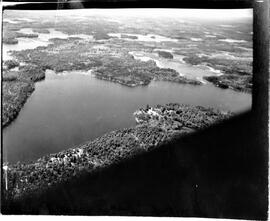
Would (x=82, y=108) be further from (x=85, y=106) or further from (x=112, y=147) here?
(x=112, y=147)

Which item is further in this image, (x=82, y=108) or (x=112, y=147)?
(x=82, y=108)

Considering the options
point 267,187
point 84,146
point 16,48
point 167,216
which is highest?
point 16,48

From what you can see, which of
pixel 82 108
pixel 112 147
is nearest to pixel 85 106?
pixel 82 108

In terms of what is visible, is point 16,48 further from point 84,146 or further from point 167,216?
point 167,216

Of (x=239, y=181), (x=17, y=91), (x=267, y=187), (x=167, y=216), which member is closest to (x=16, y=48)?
(x=17, y=91)
